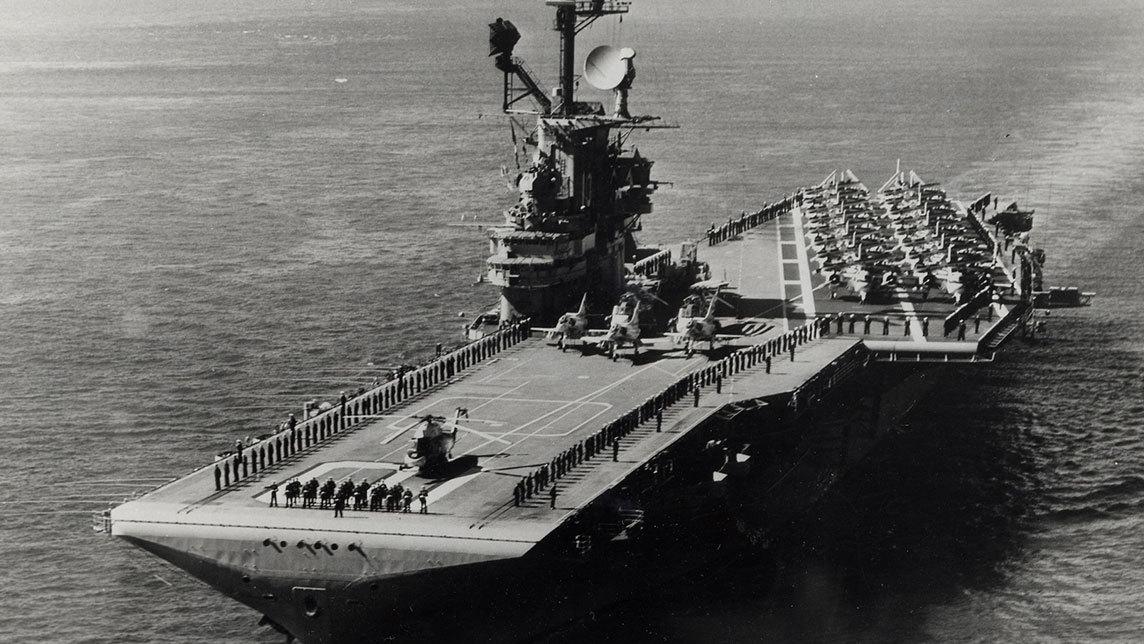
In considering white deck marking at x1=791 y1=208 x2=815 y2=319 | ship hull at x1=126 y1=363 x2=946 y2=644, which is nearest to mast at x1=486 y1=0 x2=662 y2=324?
white deck marking at x1=791 y1=208 x2=815 y2=319

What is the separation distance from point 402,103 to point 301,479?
95.1m

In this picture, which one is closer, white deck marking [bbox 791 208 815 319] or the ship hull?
the ship hull

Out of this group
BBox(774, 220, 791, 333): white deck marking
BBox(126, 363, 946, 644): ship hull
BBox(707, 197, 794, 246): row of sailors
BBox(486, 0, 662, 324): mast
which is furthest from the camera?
BBox(707, 197, 794, 246): row of sailors

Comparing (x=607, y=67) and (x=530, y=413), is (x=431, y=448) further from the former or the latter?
(x=607, y=67)

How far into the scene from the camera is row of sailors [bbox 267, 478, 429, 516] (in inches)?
1029

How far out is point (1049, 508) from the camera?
3709 cm

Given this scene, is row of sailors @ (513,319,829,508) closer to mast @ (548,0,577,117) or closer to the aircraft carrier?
the aircraft carrier

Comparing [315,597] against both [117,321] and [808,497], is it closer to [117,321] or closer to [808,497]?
[808,497]

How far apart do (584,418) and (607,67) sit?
47.4ft

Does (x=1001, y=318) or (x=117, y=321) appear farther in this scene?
(x=117, y=321)

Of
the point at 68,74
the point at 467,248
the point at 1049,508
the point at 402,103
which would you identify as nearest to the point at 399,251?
the point at 467,248

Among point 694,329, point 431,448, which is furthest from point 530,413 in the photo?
point 694,329

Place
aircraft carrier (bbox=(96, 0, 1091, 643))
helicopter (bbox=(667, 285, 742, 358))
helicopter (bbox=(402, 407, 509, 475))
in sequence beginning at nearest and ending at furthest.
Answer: aircraft carrier (bbox=(96, 0, 1091, 643))
helicopter (bbox=(402, 407, 509, 475))
helicopter (bbox=(667, 285, 742, 358))

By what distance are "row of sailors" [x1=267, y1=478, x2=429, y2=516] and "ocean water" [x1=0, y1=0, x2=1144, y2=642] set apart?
465cm
